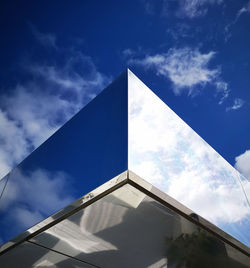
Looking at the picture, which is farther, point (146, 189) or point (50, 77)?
point (50, 77)

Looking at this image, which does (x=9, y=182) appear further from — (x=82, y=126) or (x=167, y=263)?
(x=167, y=263)

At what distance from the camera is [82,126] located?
178 cm

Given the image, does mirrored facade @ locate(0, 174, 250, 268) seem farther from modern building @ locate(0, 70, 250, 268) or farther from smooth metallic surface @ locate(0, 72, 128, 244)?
smooth metallic surface @ locate(0, 72, 128, 244)

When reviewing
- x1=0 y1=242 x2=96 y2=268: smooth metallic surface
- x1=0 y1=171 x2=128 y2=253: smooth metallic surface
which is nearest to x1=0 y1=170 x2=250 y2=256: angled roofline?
x1=0 y1=171 x2=128 y2=253: smooth metallic surface

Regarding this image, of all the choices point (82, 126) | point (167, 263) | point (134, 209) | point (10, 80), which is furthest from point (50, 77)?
point (167, 263)

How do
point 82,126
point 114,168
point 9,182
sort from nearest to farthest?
point 114,168 < point 82,126 < point 9,182

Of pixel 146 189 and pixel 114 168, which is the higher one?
pixel 114 168

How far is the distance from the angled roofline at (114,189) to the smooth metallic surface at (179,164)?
0.12 ft

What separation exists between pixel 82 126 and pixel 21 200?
0.97m

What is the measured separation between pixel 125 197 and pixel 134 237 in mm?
708

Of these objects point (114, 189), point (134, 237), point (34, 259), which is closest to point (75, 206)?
point (114, 189)

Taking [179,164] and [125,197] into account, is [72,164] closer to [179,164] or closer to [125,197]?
[125,197]

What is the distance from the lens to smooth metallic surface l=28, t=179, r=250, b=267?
53.1 inches

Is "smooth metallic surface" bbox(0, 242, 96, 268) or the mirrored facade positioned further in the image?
"smooth metallic surface" bbox(0, 242, 96, 268)
